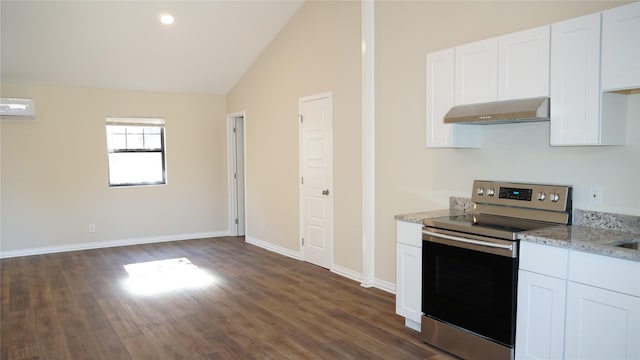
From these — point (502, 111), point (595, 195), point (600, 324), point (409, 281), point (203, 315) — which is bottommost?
point (203, 315)

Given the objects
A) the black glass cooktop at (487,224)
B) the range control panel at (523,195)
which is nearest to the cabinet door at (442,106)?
the range control panel at (523,195)

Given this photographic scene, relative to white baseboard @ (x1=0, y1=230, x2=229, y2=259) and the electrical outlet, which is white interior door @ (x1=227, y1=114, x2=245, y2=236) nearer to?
white baseboard @ (x1=0, y1=230, x2=229, y2=259)

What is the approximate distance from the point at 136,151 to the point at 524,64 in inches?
246

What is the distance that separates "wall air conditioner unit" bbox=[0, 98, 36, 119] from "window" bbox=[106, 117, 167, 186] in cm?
107

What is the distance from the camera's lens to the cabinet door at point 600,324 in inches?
85.7

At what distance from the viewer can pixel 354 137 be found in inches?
196

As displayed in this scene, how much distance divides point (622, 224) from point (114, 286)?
15.6 ft

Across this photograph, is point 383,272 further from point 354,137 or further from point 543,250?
point 543,250

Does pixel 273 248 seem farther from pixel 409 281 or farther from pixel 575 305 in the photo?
pixel 575 305

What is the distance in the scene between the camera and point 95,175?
6.95 metres

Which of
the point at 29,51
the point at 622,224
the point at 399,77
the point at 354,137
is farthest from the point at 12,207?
the point at 622,224

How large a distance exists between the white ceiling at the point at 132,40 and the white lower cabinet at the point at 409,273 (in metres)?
3.68

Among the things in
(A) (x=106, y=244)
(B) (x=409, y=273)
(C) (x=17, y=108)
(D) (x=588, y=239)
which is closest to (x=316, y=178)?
(B) (x=409, y=273)

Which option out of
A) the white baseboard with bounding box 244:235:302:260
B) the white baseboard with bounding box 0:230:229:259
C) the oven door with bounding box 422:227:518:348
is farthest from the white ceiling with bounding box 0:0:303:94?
the oven door with bounding box 422:227:518:348
